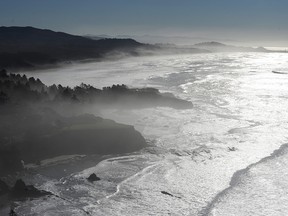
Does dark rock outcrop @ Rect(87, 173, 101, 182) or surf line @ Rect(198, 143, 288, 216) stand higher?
dark rock outcrop @ Rect(87, 173, 101, 182)

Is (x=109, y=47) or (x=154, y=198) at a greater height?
(x=109, y=47)

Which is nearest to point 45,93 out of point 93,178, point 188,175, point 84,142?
point 84,142

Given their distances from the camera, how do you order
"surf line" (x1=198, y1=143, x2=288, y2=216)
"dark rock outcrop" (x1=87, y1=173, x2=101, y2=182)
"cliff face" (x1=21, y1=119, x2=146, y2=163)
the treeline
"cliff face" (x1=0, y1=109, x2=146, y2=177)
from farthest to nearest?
the treeline < "cliff face" (x1=21, y1=119, x2=146, y2=163) < "cliff face" (x1=0, y1=109, x2=146, y2=177) < "dark rock outcrop" (x1=87, y1=173, x2=101, y2=182) < "surf line" (x1=198, y1=143, x2=288, y2=216)

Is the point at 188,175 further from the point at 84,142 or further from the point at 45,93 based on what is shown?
the point at 45,93

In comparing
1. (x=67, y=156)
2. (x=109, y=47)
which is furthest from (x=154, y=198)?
(x=109, y=47)

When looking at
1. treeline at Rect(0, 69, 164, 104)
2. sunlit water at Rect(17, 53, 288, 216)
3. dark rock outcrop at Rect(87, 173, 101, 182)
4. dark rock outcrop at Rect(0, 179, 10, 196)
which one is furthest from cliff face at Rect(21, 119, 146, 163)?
treeline at Rect(0, 69, 164, 104)

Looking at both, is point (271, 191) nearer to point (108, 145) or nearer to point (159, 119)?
point (108, 145)

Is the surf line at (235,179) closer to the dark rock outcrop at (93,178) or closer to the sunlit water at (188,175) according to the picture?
the sunlit water at (188,175)

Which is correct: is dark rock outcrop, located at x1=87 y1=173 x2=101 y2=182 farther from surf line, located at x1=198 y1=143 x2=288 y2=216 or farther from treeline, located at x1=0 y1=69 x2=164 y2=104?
treeline, located at x1=0 y1=69 x2=164 y2=104

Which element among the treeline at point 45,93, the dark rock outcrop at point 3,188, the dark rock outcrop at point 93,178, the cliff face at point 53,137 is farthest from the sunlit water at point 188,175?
the treeline at point 45,93

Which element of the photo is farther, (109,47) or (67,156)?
(109,47)

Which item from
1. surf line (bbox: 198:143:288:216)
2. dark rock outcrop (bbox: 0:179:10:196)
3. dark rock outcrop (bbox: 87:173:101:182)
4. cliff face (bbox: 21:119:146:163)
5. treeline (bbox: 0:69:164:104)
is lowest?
surf line (bbox: 198:143:288:216)
